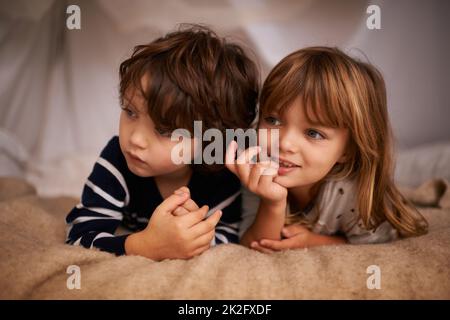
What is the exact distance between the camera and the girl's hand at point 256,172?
3.21 ft

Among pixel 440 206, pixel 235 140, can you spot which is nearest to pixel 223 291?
pixel 235 140

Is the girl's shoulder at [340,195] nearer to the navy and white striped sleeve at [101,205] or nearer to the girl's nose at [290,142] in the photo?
the girl's nose at [290,142]

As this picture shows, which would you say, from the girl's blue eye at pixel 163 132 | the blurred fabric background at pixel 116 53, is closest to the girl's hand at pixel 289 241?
the girl's blue eye at pixel 163 132

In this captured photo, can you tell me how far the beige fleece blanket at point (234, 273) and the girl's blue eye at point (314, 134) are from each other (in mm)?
254

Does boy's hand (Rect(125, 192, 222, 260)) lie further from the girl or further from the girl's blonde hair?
the girl's blonde hair

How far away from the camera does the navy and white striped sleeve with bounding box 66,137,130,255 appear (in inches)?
40.3

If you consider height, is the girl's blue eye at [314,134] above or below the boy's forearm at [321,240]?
above

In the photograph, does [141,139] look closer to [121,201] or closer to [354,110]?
[121,201]

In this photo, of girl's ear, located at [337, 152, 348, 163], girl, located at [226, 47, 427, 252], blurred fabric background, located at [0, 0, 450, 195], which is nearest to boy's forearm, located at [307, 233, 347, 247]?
girl, located at [226, 47, 427, 252]

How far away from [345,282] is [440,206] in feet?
2.29

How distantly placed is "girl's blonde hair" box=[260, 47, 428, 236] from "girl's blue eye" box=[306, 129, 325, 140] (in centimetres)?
3

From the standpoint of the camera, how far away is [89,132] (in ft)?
6.18

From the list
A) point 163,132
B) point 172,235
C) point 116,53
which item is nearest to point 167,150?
point 163,132
